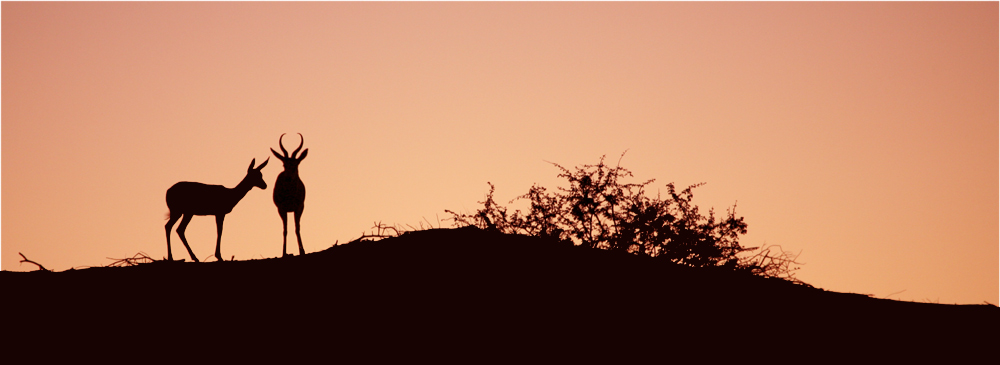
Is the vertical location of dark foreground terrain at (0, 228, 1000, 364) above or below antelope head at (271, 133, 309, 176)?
below

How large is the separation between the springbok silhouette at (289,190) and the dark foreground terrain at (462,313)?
398 cm

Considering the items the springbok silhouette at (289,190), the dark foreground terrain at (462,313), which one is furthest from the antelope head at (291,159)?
the dark foreground terrain at (462,313)

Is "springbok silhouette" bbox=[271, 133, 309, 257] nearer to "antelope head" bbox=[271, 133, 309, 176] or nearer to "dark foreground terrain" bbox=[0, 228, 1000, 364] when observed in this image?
"antelope head" bbox=[271, 133, 309, 176]

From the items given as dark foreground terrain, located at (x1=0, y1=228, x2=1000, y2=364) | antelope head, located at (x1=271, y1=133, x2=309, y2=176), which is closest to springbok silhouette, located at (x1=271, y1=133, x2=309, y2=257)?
antelope head, located at (x1=271, y1=133, x2=309, y2=176)

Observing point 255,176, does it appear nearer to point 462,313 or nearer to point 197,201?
point 197,201

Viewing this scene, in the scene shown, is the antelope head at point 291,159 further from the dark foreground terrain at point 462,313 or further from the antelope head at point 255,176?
the dark foreground terrain at point 462,313

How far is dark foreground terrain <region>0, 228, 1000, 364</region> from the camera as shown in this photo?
30.5ft

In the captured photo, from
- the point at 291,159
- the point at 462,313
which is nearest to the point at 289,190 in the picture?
the point at 291,159

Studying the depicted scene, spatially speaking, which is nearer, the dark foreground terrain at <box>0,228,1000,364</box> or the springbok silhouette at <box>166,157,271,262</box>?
the dark foreground terrain at <box>0,228,1000,364</box>

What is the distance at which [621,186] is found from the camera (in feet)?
66.3

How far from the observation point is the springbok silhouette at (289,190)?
50.9 feet

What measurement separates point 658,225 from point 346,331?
1129 centimetres

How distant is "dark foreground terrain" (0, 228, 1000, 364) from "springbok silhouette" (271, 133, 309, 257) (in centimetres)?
398

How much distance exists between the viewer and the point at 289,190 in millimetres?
15617
